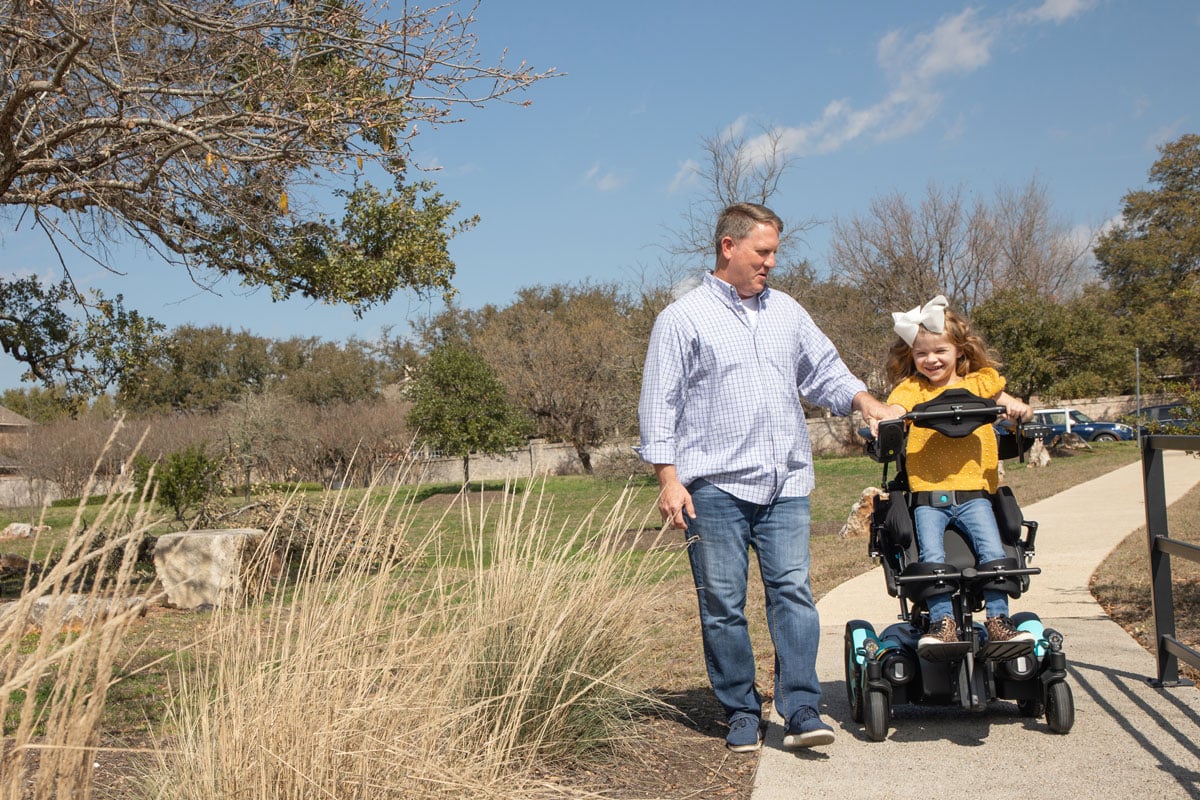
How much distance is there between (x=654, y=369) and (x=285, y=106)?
15.6 feet

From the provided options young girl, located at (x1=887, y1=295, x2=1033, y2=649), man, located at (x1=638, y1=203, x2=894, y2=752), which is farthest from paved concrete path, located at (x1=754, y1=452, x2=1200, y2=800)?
young girl, located at (x1=887, y1=295, x2=1033, y2=649)

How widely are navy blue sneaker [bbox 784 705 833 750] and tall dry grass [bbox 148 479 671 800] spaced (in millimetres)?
660

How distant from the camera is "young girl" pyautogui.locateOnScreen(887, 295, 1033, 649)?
4.17 m

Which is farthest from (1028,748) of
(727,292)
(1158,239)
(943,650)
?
(1158,239)

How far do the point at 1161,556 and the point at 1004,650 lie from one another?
1.42 m

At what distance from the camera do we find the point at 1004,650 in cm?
396

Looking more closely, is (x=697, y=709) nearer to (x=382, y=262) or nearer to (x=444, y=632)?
(x=444, y=632)

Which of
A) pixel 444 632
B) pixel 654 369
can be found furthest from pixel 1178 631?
pixel 444 632

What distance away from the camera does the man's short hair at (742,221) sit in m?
4.32

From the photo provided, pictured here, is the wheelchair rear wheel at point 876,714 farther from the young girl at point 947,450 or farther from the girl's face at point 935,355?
the girl's face at point 935,355

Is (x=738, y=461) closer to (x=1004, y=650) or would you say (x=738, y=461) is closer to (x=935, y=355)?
(x=935, y=355)

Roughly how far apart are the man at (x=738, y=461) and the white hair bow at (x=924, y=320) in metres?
0.41

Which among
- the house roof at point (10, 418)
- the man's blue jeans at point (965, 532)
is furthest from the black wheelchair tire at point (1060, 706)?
the house roof at point (10, 418)

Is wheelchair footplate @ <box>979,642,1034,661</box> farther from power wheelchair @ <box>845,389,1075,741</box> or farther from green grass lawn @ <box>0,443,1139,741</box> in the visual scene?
green grass lawn @ <box>0,443,1139,741</box>
